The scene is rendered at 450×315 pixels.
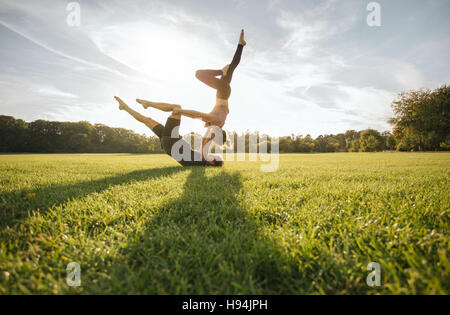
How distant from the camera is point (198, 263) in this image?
0.91m

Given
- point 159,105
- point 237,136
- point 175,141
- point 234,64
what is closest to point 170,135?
point 175,141

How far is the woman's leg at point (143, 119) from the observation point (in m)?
4.52

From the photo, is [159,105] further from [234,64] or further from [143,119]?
[234,64]

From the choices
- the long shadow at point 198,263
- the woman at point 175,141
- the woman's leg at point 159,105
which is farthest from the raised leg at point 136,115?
the long shadow at point 198,263

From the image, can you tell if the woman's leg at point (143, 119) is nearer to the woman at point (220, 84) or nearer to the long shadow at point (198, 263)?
the woman at point (220, 84)

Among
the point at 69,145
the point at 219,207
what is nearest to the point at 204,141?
the point at 219,207

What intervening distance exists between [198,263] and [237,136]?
110 ft

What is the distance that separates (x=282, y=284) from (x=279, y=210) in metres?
0.83

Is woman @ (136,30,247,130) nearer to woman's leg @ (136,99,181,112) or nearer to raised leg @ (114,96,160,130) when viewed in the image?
woman's leg @ (136,99,181,112)

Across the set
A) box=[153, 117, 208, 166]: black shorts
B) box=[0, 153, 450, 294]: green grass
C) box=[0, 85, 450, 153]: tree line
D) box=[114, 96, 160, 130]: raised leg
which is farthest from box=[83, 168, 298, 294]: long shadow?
box=[0, 85, 450, 153]: tree line

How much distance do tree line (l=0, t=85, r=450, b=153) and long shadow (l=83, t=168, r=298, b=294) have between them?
78.2ft

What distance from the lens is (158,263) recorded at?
91 cm

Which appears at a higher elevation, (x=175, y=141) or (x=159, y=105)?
(x=159, y=105)
